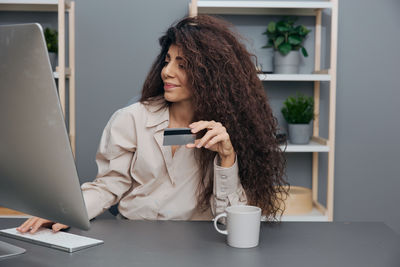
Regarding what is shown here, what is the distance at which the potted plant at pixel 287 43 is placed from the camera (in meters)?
2.47

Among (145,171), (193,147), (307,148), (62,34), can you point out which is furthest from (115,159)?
(307,148)

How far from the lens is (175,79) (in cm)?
149

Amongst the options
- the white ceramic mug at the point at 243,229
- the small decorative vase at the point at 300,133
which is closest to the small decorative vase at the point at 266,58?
the small decorative vase at the point at 300,133

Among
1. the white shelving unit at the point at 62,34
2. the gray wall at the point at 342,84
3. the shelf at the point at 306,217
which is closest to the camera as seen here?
the white shelving unit at the point at 62,34

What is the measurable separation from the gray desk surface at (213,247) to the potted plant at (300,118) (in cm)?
132

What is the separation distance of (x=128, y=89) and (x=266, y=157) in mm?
1394

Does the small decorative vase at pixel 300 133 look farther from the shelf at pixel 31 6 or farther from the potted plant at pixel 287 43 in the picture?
the shelf at pixel 31 6

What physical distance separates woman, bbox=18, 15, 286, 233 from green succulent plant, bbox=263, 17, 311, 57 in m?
1.01

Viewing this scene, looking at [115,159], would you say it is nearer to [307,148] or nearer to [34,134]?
[34,134]

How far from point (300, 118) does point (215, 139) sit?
1392 millimetres

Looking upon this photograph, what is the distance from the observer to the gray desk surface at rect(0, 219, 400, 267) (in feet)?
2.95

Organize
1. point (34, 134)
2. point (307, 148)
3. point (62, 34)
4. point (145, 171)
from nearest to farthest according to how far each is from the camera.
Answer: point (34, 134), point (145, 171), point (62, 34), point (307, 148)

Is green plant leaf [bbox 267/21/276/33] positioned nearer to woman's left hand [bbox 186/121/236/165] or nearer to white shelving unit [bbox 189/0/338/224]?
white shelving unit [bbox 189/0/338/224]

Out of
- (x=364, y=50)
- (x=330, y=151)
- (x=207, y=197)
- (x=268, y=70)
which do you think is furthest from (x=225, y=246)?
(x=364, y=50)
